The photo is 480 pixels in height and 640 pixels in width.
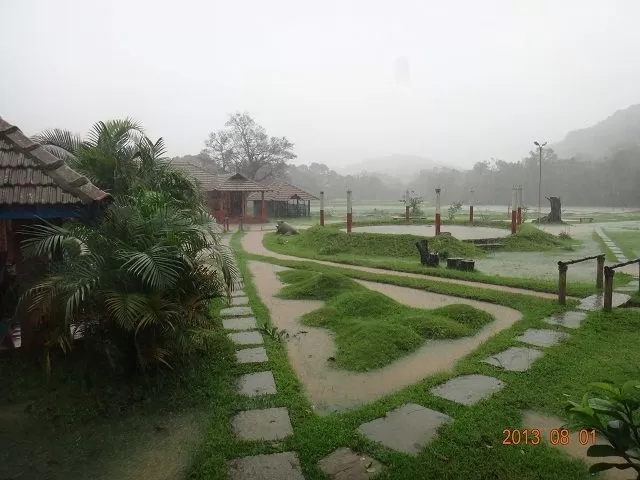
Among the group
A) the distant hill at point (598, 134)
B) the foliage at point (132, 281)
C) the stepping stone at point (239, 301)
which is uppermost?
the distant hill at point (598, 134)

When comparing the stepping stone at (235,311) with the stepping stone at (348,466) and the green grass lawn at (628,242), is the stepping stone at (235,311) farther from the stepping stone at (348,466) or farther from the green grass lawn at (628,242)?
the green grass lawn at (628,242)

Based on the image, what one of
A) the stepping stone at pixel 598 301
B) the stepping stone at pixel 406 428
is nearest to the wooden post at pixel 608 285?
the stepping stone at pixel 598 301

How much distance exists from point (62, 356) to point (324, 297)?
4459 mm

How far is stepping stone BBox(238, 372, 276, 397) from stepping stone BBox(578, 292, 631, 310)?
518 cm

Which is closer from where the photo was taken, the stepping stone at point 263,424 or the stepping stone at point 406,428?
the stepping stone at point 406,428

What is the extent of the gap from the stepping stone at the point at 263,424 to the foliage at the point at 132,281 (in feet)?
3.29

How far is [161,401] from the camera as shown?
4371 millimetres

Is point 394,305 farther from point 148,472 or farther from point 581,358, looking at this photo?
point 148,472

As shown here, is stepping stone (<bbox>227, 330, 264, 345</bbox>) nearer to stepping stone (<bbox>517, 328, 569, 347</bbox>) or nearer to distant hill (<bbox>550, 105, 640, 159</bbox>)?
stepping stone (<bbox>517, 328, 569, 347</bbox>)

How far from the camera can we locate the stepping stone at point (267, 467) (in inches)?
125

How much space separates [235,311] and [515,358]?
4363 millimetres

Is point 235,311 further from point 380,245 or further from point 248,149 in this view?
point 248,149

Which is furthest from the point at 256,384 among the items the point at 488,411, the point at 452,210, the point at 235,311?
the point at 452,210

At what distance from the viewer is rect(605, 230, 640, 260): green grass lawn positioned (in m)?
13.9
